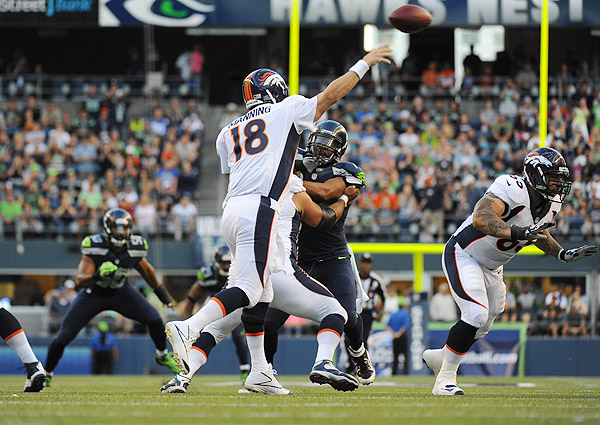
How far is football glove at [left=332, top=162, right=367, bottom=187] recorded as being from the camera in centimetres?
671

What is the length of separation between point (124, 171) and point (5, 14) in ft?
13.7

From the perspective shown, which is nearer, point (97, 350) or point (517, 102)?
point (97, 350)

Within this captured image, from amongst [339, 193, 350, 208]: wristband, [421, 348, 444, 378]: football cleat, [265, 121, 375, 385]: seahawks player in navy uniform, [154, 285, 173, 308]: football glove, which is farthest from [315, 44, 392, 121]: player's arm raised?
[154, 285, 173, 308]: football glove

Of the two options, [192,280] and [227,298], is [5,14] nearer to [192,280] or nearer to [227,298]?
[192,280]

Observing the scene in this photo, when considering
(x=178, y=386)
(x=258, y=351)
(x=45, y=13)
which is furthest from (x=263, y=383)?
(x=45, y=13)

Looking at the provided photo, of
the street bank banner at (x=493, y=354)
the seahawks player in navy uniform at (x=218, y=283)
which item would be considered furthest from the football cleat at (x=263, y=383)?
the street bank banner at (x=493, y=354)

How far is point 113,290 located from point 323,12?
10851 millimetres

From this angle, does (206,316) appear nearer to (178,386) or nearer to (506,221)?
(178,386)

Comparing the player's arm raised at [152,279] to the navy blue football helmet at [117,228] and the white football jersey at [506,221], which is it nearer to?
the navy blue football helmet at [117,228]

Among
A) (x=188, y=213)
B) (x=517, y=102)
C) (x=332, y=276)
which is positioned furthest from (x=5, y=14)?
(x=332, y=276)

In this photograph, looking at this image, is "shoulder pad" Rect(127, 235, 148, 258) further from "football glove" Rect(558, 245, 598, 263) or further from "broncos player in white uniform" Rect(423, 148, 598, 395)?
"football glove" Rect(558, 245, 598, 263)

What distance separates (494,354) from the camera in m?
14.7

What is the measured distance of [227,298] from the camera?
220 inches

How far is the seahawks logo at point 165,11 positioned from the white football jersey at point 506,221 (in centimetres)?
1247
